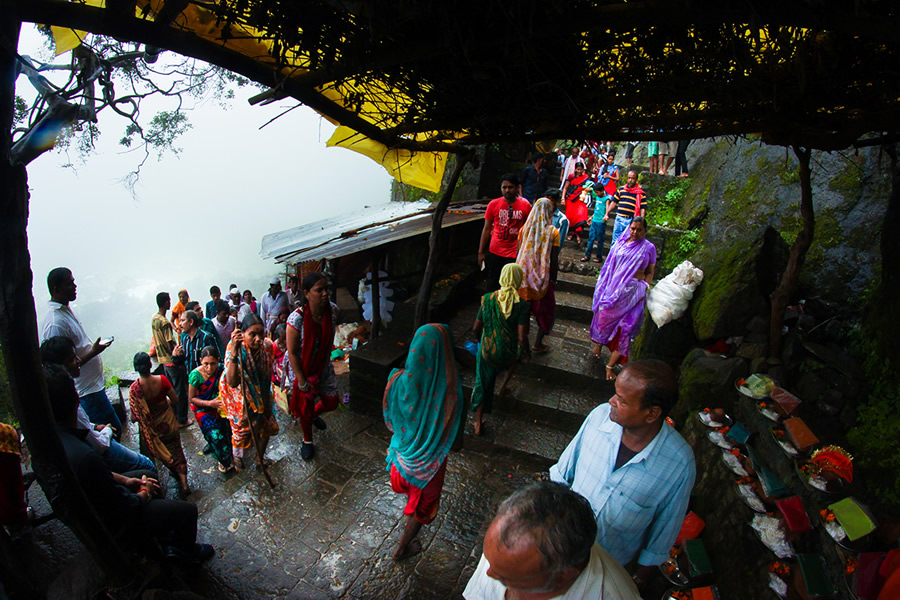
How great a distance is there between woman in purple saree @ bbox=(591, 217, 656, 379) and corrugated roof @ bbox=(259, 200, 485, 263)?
2.51 meters

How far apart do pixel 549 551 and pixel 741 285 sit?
3.60 meters

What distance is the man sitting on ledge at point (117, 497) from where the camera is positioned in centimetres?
262

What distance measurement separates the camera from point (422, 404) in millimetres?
3273

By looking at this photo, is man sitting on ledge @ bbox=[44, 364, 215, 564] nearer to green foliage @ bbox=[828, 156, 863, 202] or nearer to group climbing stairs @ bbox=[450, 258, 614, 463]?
group climbing stairs @ bbox=[450, 258, 614, 463]

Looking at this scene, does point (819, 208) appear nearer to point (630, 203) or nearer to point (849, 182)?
point (849, 182)

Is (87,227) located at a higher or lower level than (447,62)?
lower

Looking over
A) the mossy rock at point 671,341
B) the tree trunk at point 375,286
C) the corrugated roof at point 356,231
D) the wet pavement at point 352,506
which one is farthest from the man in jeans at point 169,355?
the mossy rock at point 671,341

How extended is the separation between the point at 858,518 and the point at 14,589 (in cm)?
505

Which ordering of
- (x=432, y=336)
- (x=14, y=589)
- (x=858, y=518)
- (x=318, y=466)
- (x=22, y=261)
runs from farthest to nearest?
(x=318, y=466) < (x=432, y=336) < (x=14, y=589) < (x=858, y=518) < (x=22, y=261)

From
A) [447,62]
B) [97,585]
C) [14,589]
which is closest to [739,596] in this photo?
[447,62]

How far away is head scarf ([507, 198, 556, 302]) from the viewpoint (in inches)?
210

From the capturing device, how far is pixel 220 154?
464ft

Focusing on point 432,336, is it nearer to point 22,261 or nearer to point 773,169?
point 22,261

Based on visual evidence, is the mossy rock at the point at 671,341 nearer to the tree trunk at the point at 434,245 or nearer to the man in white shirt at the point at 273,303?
the tree trunk at the point at 434,245
